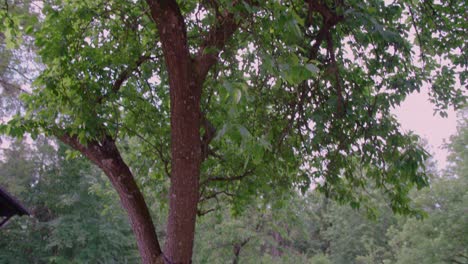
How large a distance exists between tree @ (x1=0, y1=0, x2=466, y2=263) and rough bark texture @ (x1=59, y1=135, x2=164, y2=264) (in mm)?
11

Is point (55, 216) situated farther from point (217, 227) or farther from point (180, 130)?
point (180, 130)

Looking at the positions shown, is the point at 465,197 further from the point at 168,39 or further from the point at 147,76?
the point at 168,39

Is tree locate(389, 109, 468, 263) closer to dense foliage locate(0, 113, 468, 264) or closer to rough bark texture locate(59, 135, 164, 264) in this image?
dense foliage locate(0, 113, 468, 264)

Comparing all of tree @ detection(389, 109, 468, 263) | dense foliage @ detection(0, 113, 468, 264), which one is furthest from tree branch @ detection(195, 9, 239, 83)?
tree @ detection(389, 109, 468, 263)

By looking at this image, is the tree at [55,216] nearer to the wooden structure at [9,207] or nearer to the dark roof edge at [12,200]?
the wooden structure at [9,207]

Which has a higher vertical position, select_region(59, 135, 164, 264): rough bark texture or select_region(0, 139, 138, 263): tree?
select_region(0, 139, 138, 263): tree

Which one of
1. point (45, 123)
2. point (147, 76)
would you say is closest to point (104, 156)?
point (45, 123)

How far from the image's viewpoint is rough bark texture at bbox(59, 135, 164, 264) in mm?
3727

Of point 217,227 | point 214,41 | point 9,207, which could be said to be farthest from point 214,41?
point 217,227

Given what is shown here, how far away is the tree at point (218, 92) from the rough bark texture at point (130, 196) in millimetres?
11

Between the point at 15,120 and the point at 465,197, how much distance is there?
1462cm

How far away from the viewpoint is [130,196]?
3902 millimetres

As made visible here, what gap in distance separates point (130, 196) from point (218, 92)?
1316mm

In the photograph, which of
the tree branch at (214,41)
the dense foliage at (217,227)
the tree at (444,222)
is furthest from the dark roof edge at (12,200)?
the tree at (444,222)
